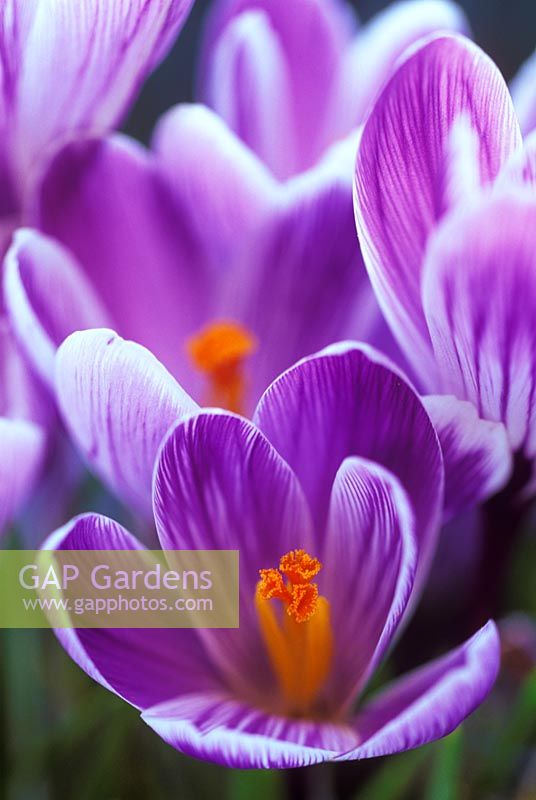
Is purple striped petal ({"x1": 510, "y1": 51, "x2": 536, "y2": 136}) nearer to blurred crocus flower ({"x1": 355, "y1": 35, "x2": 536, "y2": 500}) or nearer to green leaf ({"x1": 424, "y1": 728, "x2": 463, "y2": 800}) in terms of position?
blurred crocus flower ({"x1": 355, "y1": 35, "x2": 536, "y2": 500})

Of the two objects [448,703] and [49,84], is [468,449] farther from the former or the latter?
[49,84]

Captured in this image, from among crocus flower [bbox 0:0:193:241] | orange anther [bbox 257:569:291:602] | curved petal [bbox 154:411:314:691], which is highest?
crocus flower [bbox 0:0:193:241]

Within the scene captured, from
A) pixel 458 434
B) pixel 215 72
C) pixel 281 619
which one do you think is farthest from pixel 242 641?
pixel 215 72

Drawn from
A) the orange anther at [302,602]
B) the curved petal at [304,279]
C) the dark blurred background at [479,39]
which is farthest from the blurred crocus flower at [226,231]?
the dark blurred background at [479,39]

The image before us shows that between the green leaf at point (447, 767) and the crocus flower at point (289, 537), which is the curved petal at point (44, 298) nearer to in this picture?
the crocus flower at point (289, 537)

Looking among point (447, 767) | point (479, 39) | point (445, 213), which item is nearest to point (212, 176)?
point (445, 213)

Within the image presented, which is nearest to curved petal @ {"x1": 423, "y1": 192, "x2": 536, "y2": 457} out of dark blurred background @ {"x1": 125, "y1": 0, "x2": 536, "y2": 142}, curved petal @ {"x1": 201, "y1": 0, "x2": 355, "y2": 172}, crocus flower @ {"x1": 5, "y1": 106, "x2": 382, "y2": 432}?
crocus flower @ {"x1": 5, "y1": 106, "x2": 382, "y2": 432}
